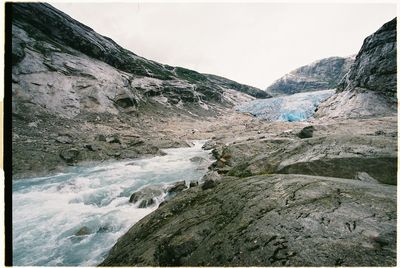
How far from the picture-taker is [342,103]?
3769 centimetres

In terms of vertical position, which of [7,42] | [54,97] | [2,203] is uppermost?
[54,97]

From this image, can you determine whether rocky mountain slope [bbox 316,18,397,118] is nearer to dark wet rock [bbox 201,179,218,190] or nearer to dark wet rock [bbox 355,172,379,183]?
dark wet rock [bbox 355,172,379,183]

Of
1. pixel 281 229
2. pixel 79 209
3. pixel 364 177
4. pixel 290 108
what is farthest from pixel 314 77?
pixel 281 229

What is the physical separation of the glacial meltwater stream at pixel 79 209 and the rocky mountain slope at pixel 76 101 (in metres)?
2.90

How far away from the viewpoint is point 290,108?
1925 inches

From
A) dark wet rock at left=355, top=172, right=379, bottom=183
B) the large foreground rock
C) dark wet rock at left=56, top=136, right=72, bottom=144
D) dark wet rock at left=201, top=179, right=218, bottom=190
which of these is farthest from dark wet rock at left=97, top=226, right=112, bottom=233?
dark wet rock at left=56, top=136, right=72, bottom=144

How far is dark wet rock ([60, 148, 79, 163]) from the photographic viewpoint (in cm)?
1726

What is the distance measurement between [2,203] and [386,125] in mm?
26074

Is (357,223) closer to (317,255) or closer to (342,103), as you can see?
(317,255)

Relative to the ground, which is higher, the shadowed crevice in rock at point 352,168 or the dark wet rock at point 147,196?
the shadowed crevice in rock at point 352,168

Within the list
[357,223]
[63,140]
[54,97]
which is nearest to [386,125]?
[357,223]

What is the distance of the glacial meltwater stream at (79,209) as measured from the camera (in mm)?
7492

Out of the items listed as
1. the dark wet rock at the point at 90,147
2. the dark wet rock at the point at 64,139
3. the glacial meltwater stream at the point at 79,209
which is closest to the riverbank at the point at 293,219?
the glacial meltwater stream at the point at 79,209

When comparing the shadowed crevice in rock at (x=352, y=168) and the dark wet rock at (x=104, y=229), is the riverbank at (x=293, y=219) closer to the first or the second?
the shadowed crevice in rock at (x=352, y=168)
